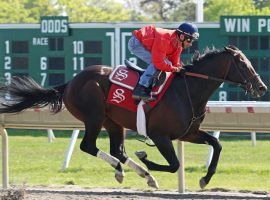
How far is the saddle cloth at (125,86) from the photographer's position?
8.87 meters

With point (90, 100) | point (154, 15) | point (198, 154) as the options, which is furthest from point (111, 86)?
point (154, 15)

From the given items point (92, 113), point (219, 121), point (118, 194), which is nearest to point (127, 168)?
point (219, 121)

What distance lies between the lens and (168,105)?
28.7 feet

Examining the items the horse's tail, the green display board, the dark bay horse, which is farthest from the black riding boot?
the green display board

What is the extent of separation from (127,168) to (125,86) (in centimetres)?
331

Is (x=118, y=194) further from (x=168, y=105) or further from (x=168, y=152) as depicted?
(x=168, y=105)

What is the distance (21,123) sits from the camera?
10539mm

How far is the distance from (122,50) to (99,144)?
2595 millimetres

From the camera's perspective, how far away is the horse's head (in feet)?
28.3

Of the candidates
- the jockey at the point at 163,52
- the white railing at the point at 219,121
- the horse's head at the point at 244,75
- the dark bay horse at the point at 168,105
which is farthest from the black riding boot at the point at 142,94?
the white railing at the point at 219,121

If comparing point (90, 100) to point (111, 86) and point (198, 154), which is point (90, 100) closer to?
point (111, 86)

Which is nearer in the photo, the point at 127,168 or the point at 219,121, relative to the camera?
the point at 219,121

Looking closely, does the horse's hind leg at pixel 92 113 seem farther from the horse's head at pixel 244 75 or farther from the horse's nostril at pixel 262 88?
the horse's nostril at pixel 262 88

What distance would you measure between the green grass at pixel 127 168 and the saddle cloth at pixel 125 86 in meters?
1.40
